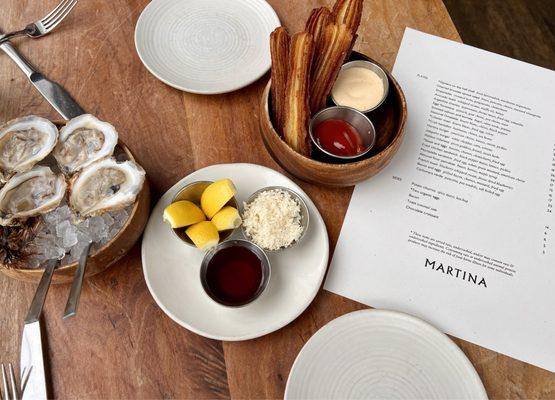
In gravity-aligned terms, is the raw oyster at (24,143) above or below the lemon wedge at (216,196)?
above

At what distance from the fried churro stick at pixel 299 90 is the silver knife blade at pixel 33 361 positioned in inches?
22.1

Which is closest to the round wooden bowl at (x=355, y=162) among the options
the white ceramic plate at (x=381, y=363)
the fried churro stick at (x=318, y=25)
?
the fried churro stick at (x=318, y=25)

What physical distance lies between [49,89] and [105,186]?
36 cm

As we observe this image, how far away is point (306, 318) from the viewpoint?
81 centimetres

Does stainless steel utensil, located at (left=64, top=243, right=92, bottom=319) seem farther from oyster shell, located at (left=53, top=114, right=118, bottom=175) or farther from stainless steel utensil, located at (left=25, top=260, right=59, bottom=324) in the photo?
oyster shell, located at (left=53, top=114, right=118, bottom=175)

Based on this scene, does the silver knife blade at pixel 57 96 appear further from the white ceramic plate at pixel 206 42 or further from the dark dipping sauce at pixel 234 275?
the dark dipping sauce at pixel 234 275

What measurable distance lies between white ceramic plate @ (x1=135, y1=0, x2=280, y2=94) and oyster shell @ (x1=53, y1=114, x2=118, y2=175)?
0.23 m

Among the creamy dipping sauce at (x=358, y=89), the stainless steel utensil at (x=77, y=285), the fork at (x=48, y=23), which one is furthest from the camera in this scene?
the fork at (x=48, y=23)

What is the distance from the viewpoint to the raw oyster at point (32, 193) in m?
0.73

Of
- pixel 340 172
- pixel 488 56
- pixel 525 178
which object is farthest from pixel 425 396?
pixel 488 56

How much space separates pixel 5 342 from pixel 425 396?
2.35ft

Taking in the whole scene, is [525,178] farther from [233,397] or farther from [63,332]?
[63,332]

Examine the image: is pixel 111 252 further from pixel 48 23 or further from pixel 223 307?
pixel 48 23

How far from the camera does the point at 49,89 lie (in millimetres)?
973
